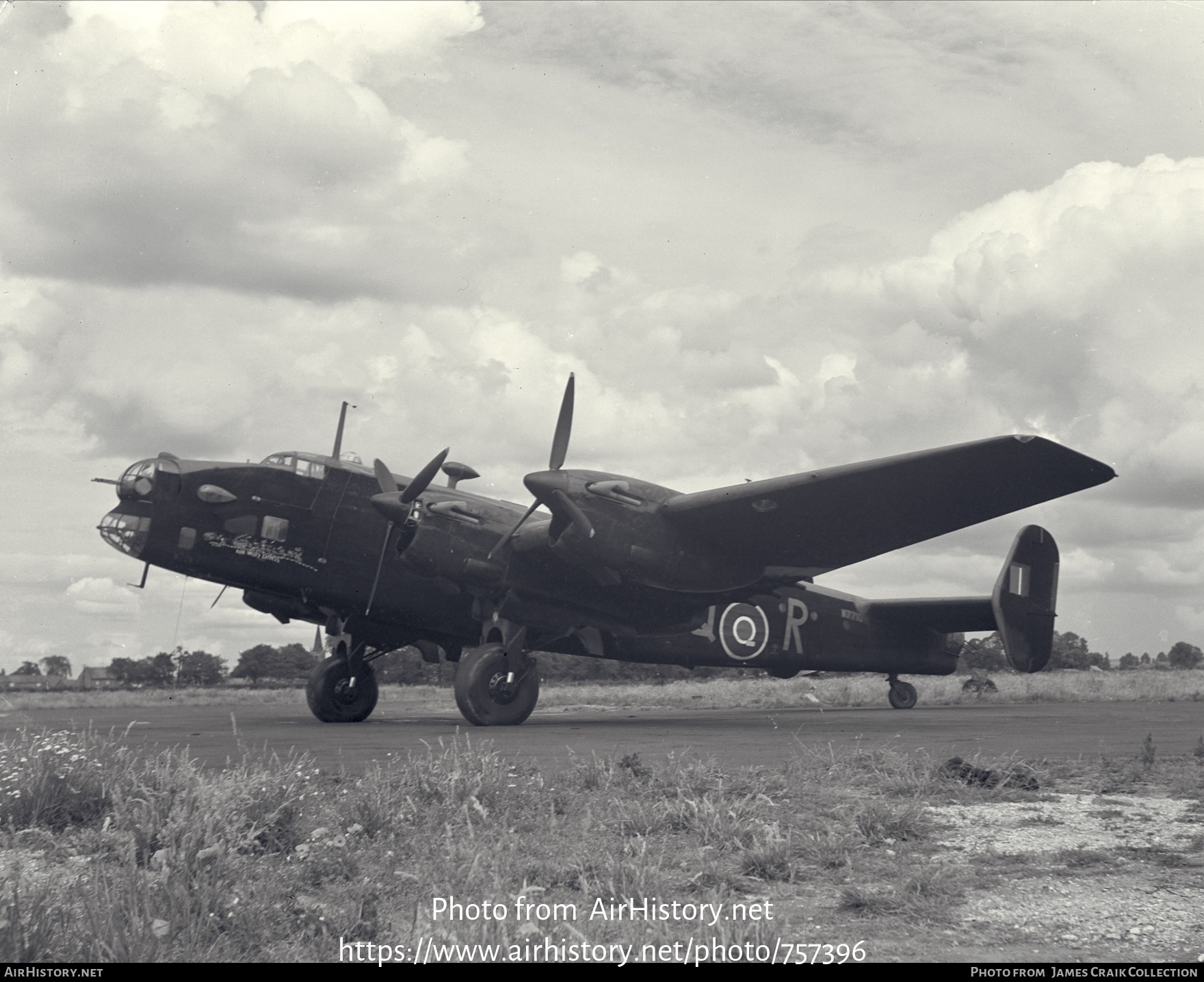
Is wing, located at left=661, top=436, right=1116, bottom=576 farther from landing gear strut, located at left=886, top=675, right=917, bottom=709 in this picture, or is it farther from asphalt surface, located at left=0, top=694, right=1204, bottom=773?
landing gear strut, located at left=886, top=675, right=917, bottom=709

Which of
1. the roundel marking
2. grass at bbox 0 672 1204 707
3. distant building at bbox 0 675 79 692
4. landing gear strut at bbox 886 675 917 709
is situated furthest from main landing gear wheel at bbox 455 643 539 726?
distant building at bbox 0 675 79 692

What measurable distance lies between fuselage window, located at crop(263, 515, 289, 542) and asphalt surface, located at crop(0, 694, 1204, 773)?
2794mm

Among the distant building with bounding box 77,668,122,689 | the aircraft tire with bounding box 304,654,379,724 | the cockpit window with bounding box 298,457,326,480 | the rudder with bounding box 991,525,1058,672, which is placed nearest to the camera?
the cockpit window with bounding box 298,457,326,480

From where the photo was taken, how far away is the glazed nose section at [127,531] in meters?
15.2

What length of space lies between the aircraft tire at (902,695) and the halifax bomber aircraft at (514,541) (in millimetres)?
9159

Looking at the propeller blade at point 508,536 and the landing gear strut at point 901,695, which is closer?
the propeller blade at point 508,536

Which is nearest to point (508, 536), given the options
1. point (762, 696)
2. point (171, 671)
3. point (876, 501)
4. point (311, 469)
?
point (311, 469)

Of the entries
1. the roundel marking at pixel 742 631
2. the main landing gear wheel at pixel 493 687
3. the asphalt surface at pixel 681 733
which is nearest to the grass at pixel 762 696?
the asphalt surface at pixel 681 733

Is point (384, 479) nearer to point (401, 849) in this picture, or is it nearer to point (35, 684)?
point (401, 849)

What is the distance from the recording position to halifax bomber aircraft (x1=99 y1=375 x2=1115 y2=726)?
14500 millimetres

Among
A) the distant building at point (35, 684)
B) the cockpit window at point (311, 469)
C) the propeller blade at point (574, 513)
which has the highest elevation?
the cockpit window at point (311, 469)

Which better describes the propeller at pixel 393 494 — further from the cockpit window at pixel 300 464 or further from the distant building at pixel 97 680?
the distant building at pixel 97 680

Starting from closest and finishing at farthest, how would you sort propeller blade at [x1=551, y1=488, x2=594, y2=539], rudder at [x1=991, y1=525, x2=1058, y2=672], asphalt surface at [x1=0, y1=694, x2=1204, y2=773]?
asphalt surface at [x1=0, y1=694, x2=1204, y2=773] → propeller blade at [x1=551, y1=488, x2=594, y2=539] → rudder at [x1=991, y1=525, x2=1058, y2=672]

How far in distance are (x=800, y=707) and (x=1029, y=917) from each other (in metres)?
23.2
